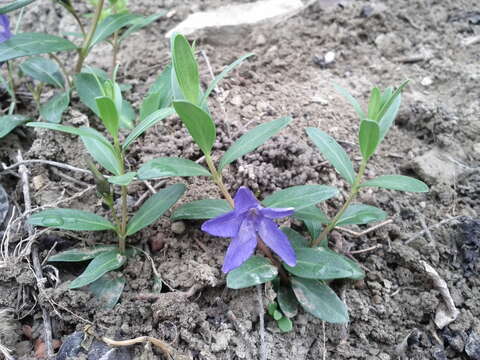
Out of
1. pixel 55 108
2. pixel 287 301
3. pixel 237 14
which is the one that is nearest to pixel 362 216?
pixel 287 301

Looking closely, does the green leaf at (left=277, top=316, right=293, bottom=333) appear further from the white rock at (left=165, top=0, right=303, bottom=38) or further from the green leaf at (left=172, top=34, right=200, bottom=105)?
the white rock at (left=165, top=0, right=303, bottom=38)

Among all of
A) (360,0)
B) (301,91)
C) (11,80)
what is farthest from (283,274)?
(360,0)

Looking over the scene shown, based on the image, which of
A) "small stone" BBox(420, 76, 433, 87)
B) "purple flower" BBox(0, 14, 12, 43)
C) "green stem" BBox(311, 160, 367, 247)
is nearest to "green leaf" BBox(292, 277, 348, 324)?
"green stem" BBox(311, 160, 367, 247)

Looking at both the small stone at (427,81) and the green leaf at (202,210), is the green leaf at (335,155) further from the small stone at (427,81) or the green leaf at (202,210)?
the small stone at (427,81)

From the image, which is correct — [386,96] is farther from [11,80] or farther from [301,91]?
[11,80]

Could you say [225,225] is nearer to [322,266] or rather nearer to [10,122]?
[322,266]

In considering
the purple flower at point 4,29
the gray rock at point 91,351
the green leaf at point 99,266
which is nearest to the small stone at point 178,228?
the green leaf at point 99,266
